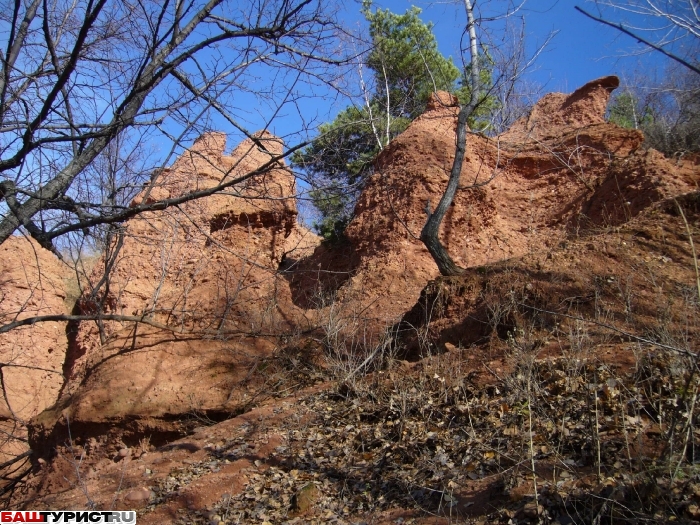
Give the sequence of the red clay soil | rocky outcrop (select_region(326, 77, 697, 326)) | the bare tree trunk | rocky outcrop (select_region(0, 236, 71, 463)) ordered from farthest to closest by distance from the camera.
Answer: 1. rocky outcrop (select_region(0, 236, 71, 463))
2. rocky outcrop (select_region(326, 77, 697, 326))
3. the bare tree trunk
4. the red clay soil

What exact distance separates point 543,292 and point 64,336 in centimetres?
1207

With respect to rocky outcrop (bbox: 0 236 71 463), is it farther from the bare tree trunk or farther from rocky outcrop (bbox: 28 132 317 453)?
the bare tree trunk

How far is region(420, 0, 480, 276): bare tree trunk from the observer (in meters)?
7.73

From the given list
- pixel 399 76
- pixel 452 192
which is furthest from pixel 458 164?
pixel 399 76

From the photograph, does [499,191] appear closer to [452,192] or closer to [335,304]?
[452,192]

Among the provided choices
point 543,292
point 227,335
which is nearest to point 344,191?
point 543,292

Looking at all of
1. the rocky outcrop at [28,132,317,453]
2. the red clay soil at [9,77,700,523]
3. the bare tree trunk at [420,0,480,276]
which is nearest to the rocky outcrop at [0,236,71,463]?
the red clay soil at [9,77,700,523]

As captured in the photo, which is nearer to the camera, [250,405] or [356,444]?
[356,444]

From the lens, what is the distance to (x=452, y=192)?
8.39 metres

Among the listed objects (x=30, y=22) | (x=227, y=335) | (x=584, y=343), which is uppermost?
(x=30, y=22)

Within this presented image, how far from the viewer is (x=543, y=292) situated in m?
6.15

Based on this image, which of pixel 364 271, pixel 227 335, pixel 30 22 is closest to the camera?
pixel 30 22

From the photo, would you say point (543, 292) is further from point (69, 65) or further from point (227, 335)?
point (69, 65)

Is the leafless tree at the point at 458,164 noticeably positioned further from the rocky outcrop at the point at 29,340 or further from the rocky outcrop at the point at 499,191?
the rocky outcrop at the point at 29,340
